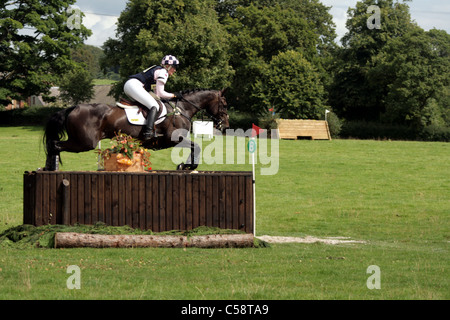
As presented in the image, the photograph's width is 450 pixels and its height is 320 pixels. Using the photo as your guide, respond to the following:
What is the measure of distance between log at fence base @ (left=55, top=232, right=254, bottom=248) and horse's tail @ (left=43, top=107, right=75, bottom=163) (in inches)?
98.0

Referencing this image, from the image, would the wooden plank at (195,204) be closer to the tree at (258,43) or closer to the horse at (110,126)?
the horse at (110,126)

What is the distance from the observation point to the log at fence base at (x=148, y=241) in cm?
1114

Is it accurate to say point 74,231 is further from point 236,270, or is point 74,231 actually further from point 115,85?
point 115,85

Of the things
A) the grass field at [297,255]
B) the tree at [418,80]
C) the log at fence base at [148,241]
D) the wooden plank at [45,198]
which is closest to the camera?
the grass field at [297,255]

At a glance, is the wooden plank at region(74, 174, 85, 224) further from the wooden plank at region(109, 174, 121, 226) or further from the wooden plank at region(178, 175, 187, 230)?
the wooden plank at region(178, 175, 187, 230)

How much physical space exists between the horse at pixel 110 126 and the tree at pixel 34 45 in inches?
1565

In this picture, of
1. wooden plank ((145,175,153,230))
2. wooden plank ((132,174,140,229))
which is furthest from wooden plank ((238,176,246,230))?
wooden plank ((132,174,140,229))

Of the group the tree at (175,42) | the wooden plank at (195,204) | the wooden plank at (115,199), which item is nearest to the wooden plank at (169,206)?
the wooden plank at (195,204)

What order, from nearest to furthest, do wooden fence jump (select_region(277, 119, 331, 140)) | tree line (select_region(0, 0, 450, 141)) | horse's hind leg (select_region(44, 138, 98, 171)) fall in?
1. horse's hind leg (select_region(44, 138, 98, 171))
2. wooden fence jump (select_region(277, 119, 331, 140))
3. tree line (select_region(0, 0, 450, 141))

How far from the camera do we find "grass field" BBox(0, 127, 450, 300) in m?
7.79

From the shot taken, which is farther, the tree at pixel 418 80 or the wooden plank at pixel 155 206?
the tree at pixel 418 80

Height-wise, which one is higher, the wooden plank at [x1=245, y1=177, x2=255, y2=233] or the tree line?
the tree line
